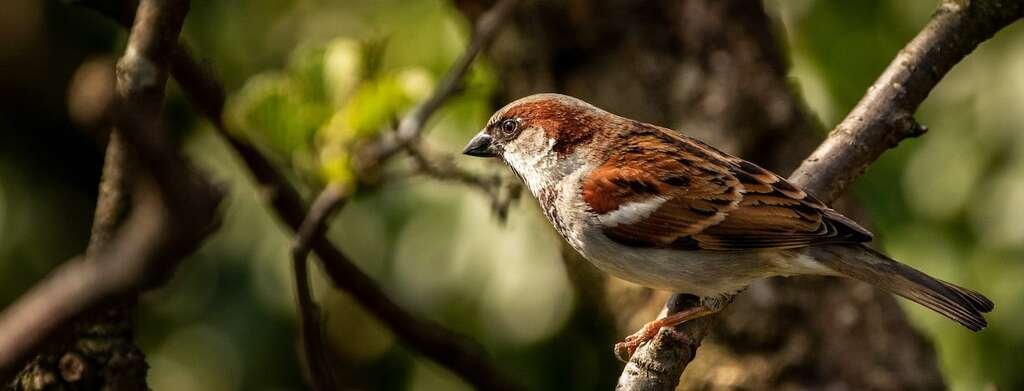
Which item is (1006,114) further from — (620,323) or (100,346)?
(100,346)

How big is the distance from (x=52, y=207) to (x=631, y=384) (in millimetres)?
3294

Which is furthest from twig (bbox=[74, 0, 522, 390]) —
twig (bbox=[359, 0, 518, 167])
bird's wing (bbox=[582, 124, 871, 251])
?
bird's wing (bbox=[582, 124, 871, 251])

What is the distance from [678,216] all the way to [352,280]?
0.95m

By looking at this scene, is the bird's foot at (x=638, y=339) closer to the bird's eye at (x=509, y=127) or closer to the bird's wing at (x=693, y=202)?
the bird's wing at (x=693, y=202)

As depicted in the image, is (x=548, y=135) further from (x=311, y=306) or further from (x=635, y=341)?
(x=311, y=306)

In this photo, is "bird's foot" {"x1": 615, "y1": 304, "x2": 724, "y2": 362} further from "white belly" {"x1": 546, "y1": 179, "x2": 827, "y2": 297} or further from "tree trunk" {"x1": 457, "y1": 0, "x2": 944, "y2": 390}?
"tree trunk" {"x1": 457, "y1": 0, "x2": 944, "y2": 390}

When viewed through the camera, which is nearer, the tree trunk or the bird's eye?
the bird's eye

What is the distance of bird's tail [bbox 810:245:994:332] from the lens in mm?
2781

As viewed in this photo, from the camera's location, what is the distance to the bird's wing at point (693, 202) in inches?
118

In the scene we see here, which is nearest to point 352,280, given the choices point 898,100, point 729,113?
point 729,113

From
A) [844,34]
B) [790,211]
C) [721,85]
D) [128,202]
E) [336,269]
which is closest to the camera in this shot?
[128,202]

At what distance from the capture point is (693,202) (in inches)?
126

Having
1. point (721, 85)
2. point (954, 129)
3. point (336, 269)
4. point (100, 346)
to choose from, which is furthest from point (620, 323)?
point (100, 346)

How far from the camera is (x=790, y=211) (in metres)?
2.99
